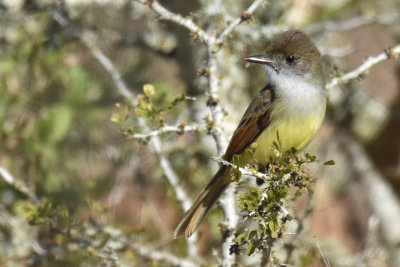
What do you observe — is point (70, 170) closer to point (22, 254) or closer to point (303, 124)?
point (22, 254)

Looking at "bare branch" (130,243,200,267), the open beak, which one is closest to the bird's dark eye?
the open beak

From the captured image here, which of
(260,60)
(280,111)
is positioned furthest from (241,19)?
(280,111)

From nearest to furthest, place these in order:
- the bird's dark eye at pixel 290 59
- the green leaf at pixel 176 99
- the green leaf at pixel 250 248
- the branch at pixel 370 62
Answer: the green leaf at pixel 250 248 < the green leaf at pixel 176 99 < the branch at pixel 370 62 < the bird's dark eye at pixel 290 59

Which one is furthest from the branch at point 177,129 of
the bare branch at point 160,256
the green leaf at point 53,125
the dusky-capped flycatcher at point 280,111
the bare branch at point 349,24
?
→ the bare branch at point 349,24

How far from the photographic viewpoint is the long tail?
9.66ft

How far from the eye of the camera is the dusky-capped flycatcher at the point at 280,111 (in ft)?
9.83

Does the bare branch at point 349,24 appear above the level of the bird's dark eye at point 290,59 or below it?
above

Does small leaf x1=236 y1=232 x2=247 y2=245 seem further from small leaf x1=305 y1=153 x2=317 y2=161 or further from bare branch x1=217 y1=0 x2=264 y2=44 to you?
bare branch x1=217 y1=0 x2=264 y2=44

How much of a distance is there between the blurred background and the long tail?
0.22 meters

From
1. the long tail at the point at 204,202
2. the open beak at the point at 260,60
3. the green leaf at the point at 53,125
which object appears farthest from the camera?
the green leaf at the point at 53,125

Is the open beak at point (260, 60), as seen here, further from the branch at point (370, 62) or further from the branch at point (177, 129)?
the branch at point (177, 129)

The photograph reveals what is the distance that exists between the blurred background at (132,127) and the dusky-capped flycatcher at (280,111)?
183 mm

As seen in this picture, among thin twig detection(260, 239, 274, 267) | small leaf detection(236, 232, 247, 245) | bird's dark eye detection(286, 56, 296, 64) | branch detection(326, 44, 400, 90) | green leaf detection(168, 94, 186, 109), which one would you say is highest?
bird's dark eye detection(286, 56, 296, 64)

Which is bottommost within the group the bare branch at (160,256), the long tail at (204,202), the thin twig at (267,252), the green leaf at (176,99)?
the bare branch at (160,256)
